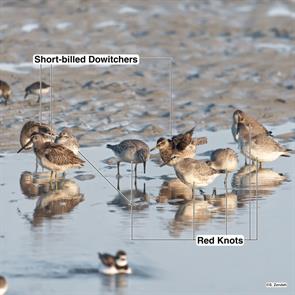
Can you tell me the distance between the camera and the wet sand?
24328 mm

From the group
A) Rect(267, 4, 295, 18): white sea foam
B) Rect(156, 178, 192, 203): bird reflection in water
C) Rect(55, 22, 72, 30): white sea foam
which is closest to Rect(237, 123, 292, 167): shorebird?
Rect(156, 178, 192, 203): bird reflection in water

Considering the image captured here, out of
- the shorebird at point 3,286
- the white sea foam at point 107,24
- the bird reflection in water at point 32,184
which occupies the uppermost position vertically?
the white sea foam at point 107,24

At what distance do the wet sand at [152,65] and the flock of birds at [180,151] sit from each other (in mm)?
1554

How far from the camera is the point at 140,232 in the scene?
15.5m

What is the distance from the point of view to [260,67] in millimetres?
29891

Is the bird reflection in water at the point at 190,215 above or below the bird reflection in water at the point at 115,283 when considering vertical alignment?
above

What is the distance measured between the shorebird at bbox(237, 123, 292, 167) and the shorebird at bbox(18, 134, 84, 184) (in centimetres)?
301

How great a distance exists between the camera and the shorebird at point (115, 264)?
13258 mm

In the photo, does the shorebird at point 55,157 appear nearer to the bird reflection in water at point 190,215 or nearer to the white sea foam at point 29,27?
the bird reflection in water at point 190,215

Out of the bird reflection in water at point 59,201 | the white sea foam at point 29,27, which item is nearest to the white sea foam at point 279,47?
the white sea foam at point 29,27

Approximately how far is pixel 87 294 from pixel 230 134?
10.7m

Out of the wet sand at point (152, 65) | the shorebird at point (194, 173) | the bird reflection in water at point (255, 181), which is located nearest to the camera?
the shorebird at point (194, 173)

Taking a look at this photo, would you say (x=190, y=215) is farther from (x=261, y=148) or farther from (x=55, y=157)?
(x=261, y=148)

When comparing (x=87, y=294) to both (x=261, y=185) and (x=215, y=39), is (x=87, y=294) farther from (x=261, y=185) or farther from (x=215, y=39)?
(x=215, y=39)
